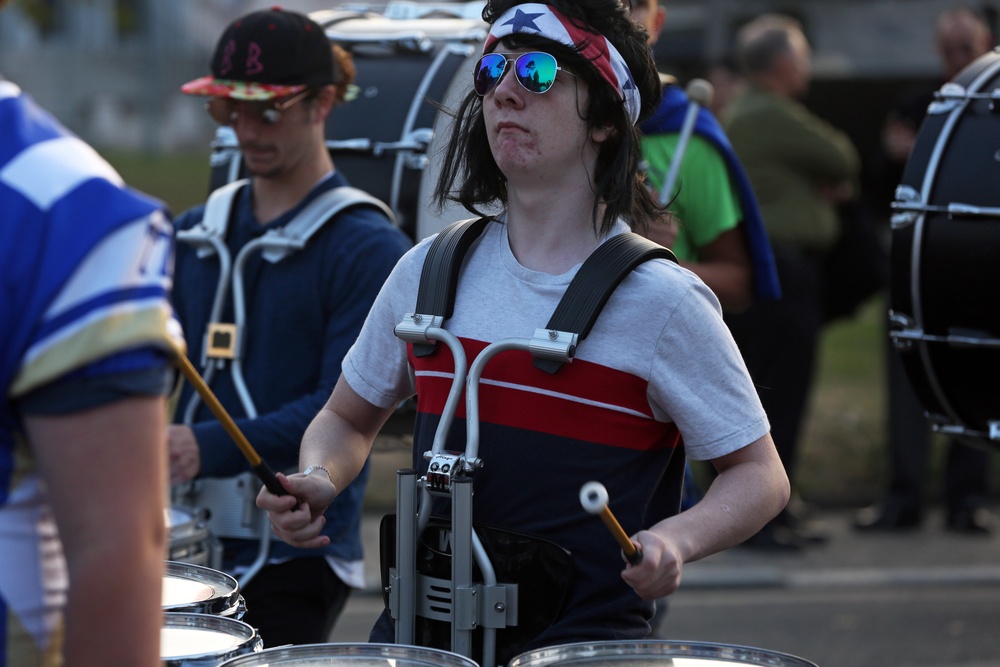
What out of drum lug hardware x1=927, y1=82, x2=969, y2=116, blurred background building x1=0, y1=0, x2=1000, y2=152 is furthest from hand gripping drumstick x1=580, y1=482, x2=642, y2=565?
blurred background building x1=0, y1=0, x2=1000, y2=152

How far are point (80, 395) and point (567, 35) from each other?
118 centimetres

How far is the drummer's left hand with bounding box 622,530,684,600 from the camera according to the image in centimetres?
185

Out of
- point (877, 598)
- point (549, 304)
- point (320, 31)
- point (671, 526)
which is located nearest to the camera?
point (671, 526)

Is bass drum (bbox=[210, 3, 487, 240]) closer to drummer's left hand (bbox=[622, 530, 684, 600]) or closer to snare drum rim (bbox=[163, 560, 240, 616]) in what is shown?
snare drum rim (bbox=[163, 560, 240, 616])

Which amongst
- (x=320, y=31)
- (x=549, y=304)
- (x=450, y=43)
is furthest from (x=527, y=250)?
(x=450, y=43)

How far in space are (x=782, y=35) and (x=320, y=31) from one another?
3760 mm

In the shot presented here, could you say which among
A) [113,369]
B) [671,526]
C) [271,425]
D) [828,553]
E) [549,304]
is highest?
[113,369]

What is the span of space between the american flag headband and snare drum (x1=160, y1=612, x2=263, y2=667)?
0.96 meters

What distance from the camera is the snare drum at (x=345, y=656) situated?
187 centimetres

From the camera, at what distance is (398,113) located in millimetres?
3836

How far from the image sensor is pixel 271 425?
10.4 ft

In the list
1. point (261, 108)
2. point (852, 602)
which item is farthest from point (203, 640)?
point (852, 602)

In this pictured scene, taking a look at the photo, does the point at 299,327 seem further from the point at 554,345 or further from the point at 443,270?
the point at 554,345

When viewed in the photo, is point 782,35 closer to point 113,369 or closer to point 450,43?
point 450,43
